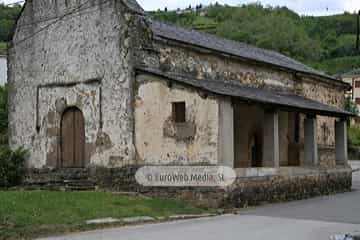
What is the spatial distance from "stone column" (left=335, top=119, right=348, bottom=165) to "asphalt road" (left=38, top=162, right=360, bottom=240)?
8870 mm

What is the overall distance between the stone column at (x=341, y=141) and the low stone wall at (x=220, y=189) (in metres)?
3.83

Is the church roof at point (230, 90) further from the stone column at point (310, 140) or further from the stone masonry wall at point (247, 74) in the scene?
the stone column at point (310, 140)

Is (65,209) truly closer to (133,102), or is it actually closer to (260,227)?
(260,227)

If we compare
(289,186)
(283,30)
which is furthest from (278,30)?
(289,186)

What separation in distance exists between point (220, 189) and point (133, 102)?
13.8 feet

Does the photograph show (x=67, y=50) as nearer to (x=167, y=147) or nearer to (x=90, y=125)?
(x=90, y=125)

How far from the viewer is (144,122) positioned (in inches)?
763

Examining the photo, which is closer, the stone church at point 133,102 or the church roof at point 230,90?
the church roof at point 230,90

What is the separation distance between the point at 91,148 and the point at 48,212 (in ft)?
20.1

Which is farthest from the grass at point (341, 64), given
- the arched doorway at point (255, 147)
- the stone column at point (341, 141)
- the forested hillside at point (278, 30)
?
the arched doorway at point (255, 147)

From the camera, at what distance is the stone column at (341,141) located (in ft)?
91.2

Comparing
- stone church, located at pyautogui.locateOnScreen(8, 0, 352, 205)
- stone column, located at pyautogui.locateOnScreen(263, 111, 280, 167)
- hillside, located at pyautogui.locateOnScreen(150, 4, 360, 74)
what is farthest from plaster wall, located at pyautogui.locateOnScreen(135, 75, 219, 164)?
hillside, located at pyautogui.locateOnScreen(150, 4, 360, 74)

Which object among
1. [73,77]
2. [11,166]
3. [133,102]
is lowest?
[11,166]

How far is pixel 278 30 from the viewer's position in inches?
3172
